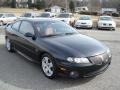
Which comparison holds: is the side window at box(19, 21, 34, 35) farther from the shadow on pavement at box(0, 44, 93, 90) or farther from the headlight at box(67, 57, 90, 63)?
the headlight at box(67, 57, 90, 63)

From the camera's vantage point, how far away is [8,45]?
866cm

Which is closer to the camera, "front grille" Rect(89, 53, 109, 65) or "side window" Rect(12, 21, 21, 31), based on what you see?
"front grille" Rect(89, 53, 109, 65)

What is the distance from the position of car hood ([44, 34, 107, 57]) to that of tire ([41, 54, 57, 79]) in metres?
0.31

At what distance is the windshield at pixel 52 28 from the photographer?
6.53 metres

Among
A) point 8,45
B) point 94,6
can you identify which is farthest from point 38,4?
point 8,45

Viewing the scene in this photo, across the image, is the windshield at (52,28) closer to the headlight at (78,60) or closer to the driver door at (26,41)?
the driver door at (26,41)

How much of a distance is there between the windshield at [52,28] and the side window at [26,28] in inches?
8.3

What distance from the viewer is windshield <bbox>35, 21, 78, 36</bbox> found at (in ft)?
21.4

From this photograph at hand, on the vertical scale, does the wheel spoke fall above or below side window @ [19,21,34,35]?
below

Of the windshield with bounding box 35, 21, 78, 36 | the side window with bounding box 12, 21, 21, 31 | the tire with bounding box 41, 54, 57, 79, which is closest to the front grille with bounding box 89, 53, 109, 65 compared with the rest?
the tire with bounding box 41, 54, 57, 79

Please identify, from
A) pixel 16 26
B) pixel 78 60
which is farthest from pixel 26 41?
pixel 78 60

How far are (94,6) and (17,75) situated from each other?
85.8 metres

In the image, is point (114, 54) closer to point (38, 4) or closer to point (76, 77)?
point (76, 77)

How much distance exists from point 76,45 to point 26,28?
2119 millimetres
